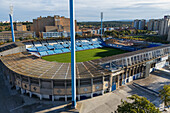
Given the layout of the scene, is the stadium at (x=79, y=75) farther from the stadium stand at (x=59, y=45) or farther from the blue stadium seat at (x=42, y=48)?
the stadium stand at (x=59, y=45)

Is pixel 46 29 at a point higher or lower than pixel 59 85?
higher

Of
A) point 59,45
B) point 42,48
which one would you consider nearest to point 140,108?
point 42,48

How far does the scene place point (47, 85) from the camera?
23.6 m

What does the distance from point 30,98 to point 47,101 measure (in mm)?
3756

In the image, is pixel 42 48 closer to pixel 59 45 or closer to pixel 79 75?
pixel 59 45

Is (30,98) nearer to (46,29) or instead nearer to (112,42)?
(112,42)

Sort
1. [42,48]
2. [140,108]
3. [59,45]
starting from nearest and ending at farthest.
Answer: [140,108]
[42,48]
[59,45]

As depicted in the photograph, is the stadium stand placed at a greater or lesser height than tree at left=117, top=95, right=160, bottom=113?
greater

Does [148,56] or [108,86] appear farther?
[148,56]

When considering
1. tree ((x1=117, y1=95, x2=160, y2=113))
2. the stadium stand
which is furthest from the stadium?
the stadium stand

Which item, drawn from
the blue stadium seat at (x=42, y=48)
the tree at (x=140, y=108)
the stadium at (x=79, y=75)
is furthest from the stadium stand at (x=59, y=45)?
the tree at (x=140, y=108)

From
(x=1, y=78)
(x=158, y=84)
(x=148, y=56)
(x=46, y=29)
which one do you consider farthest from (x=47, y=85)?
(x=46, y=29)

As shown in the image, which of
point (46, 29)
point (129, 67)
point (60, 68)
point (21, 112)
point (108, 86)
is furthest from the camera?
point (46, 29)

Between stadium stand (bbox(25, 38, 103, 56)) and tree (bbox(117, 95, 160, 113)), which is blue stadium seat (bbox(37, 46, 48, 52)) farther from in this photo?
tree (bbox(117, 95, 160, 113))
